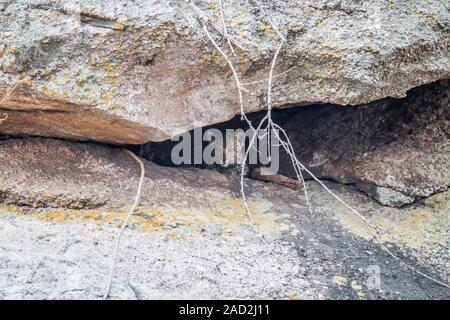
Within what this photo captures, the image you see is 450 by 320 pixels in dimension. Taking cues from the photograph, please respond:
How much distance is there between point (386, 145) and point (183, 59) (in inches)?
32.5

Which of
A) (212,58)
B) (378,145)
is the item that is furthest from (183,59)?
(378,145)

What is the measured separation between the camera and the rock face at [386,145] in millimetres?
1616

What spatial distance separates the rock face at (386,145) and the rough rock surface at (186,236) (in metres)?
0.06

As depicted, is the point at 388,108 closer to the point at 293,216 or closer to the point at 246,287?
the point at 293,216

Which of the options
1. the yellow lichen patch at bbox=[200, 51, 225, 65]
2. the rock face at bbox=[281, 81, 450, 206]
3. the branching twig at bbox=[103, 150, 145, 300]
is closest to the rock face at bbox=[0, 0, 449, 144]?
the yellow lichen patch at bbox=[200, 51, 225, 65]

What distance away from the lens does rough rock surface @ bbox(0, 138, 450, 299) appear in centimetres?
115

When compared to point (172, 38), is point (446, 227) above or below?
below

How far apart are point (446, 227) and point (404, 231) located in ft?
0.46

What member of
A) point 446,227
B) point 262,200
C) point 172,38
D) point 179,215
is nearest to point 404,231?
point 446,227

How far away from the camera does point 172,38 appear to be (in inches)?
52.2

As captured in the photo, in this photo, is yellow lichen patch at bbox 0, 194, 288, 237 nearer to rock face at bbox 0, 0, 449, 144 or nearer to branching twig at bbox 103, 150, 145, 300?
branching twig at bbox 103, 150, 145, 300

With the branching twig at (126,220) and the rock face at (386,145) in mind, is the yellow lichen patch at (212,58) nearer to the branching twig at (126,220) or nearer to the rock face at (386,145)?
Answer: the branching twig at (126,220)

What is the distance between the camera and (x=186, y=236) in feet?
4.39

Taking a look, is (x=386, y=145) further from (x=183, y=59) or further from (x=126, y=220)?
(x=126, y=220)
